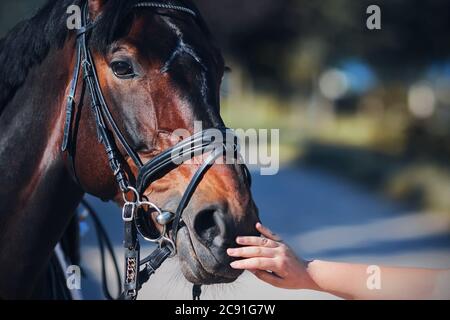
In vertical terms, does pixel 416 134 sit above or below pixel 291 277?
above

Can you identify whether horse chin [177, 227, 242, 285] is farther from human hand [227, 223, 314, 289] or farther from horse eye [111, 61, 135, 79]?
horse eye [111, 61, 135, 79]

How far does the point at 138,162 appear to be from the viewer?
5.86ft

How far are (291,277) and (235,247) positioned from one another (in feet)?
0.88

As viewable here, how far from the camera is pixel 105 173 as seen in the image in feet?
6.05

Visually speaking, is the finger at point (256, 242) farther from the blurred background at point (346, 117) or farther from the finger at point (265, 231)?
the blurred background at point (346, 117)

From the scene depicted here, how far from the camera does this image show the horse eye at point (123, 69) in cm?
177

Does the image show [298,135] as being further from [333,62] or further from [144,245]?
[144,245]

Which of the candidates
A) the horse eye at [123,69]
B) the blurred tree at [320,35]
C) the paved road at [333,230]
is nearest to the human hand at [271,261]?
the horse eye at [123,69]

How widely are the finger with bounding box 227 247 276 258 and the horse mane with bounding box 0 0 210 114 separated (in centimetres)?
67

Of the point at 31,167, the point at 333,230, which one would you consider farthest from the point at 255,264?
the point at 333,230

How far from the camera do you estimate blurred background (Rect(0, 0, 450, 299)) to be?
6.99 meters

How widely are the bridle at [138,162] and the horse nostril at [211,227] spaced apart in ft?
0.19

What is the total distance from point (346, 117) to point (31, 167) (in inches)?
459
